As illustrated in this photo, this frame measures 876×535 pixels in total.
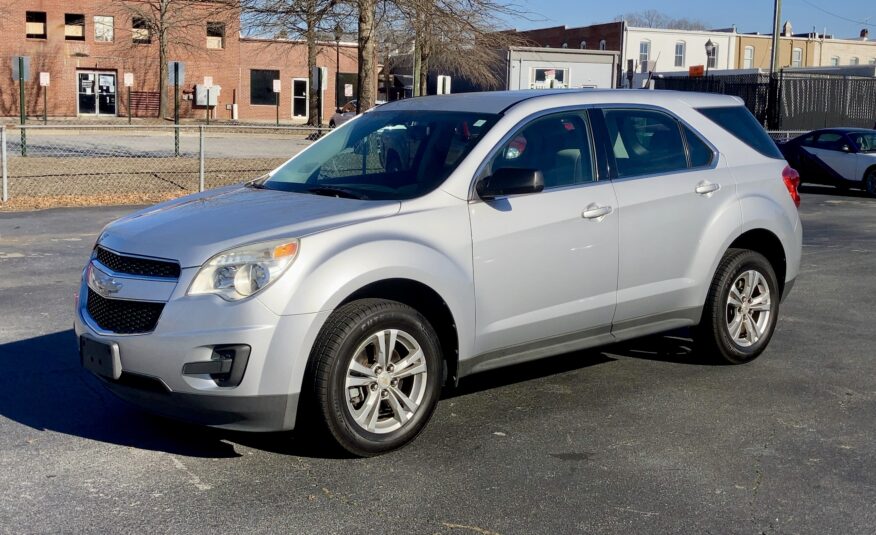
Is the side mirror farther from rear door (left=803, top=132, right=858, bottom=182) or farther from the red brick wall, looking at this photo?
the red brick wall

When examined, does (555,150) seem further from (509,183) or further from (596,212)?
(509,183)

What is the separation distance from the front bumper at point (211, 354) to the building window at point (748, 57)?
249ft

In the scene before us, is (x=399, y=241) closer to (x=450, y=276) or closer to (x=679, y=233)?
(x=450, y=276)

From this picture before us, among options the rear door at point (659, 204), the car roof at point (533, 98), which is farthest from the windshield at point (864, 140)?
the rear door at point (659, 204)

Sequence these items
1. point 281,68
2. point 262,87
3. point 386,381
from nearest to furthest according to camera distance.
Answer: point 386,381, point 262,87, point 281,68

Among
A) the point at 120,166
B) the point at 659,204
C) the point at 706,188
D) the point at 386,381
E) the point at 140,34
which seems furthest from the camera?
the point at 140,34

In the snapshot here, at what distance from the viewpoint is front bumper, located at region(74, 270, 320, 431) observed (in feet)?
15.3

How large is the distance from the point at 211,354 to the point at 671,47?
70.0 metres

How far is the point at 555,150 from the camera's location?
19.8 ft

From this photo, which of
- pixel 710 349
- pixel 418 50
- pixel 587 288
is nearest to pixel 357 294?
pixel 587 288

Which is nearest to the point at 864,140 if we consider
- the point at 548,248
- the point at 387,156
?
the point at 548,248

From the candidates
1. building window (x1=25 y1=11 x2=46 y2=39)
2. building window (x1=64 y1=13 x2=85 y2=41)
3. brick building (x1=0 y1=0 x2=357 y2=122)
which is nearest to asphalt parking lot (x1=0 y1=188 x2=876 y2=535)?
brick building (x1=0 y1=0 x2=357 y2=122)

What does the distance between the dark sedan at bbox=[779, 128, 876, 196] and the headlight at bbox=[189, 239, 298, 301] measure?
1959cm

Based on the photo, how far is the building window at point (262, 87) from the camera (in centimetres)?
6091
